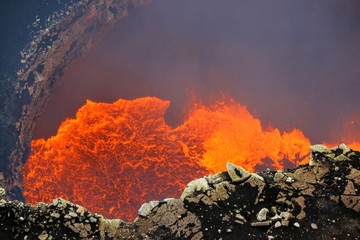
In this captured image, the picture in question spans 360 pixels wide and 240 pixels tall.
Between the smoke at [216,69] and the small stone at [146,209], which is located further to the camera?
the smoke at [216,69]

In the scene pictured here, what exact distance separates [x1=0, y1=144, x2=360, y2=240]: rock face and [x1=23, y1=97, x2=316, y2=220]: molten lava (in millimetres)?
12530

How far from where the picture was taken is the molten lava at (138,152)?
783 inches

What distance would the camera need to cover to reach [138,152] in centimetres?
2044

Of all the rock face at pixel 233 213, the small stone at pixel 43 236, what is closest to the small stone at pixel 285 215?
the rock face at pixel 233 213

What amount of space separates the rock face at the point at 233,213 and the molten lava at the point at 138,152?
12.5 metres

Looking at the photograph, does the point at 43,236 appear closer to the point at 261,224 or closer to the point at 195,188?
the point at 195,188

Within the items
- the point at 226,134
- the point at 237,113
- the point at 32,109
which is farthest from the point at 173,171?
the point at 32,109

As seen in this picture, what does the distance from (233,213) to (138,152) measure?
13.8 m

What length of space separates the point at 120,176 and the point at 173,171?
359 centimetres

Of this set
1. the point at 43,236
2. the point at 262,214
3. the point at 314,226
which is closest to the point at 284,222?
the point at 262,214

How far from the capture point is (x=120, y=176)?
19969mm

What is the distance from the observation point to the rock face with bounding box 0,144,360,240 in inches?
274

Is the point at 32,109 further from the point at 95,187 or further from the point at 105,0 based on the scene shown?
the point at 105,0

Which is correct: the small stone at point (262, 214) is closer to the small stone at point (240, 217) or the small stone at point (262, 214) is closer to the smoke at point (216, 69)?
the small stone at point (240, 217)
